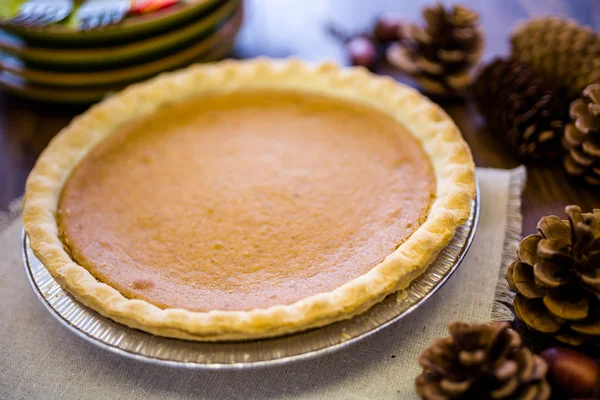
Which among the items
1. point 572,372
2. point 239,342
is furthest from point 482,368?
point 239,342

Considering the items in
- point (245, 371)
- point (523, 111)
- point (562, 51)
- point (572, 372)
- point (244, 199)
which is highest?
point (562, 51)

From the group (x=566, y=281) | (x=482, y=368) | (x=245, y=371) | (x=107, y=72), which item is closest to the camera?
(x=482, y=368)

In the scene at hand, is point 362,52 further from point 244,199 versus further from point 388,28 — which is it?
point 244,199

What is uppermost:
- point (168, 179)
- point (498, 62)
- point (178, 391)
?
point (498, 62)

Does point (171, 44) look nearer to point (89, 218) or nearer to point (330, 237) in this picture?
point (89, 218)

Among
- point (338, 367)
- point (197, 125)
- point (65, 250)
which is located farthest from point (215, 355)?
point (197, 125)

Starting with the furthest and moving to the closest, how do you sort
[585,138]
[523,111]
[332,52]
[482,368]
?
1. [332,52]
2. [523,111]
3. [585,138]
4. [482,368]
